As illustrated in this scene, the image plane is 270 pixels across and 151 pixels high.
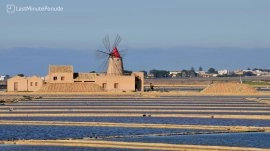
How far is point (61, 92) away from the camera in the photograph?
7538 centimetres

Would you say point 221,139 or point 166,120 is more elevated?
point 166,120

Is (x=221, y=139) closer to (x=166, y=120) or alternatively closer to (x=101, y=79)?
(x=166, y=120)

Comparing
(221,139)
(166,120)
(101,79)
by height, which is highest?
(101,79)

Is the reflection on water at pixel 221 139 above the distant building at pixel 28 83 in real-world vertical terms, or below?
below

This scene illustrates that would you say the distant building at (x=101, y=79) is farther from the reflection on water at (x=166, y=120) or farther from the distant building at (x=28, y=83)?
the reflection on water at (x=166, y=120)

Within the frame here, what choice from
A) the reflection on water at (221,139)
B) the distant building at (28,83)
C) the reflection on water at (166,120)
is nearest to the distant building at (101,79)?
the distant building at (28,83)

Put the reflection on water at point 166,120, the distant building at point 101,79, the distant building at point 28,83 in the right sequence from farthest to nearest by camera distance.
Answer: the distant building at point 28,83 < the distant building at point 101,79 < the reflection on water at point 166,120

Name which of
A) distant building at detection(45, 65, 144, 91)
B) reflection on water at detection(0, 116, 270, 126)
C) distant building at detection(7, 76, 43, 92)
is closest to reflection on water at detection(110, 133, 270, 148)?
reflection on water at detection(0, 116, 270, 126)

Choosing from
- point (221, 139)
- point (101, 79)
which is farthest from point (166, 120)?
point (101, 79)

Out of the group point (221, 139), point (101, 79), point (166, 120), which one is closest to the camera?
point (221, 139)

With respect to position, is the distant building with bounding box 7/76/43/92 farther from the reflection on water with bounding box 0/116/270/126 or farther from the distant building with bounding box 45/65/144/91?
the reflection on water with bounding box 0/116/270/126

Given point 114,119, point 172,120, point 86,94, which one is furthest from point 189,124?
point 86,94

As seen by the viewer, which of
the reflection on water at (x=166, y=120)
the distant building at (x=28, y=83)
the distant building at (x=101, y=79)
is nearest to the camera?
Answer: the reflection on water at (x=166, y=120)

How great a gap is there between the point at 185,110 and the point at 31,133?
54.3 ft
